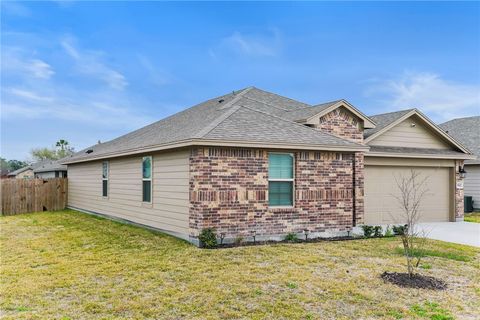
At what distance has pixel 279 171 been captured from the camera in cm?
1081

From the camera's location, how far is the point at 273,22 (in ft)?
53.8

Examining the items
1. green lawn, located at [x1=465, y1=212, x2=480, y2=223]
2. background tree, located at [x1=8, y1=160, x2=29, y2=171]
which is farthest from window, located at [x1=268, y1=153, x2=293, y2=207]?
background tree, located at [x1=8, y1=160, x2=29, y2=171]

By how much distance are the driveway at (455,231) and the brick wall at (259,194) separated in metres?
2.92

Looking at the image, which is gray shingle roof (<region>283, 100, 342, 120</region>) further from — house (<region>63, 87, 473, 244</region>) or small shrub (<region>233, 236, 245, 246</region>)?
small shrub (<region>233, 236, 245, 246</region>)

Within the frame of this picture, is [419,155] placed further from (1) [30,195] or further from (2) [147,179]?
(1) [30,195]

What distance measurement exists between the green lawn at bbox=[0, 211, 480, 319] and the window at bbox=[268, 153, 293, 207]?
1.35 metres

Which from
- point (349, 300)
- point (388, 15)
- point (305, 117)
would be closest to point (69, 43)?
point (305, 117)

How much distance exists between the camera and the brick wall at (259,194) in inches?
387

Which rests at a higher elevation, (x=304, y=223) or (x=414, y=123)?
(x=414, y=123)

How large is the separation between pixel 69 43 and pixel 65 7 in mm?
3954

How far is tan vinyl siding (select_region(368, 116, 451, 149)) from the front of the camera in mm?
14891

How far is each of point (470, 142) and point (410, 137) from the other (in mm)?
8330

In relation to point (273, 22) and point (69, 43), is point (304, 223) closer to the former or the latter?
point (273, 22)

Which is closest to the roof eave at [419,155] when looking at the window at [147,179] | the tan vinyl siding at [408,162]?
the tan vinyl siding at [408,162]
